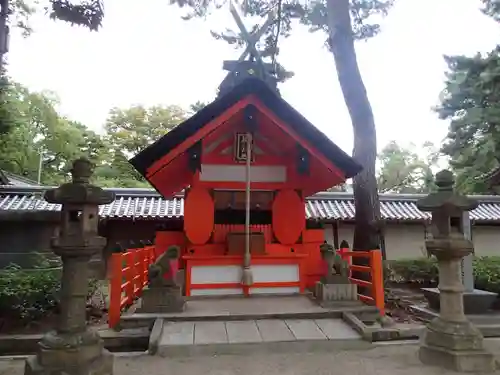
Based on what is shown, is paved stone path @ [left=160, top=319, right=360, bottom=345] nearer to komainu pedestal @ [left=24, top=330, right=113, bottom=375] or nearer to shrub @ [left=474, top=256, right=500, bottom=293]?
komainu pedestal @ [left=24, top=330, right=113, bottom=375]

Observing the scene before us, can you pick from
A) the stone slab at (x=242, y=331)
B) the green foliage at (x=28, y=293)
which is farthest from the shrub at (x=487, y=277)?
the green foliage at (x=28, y=293)

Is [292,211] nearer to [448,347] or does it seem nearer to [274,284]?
[274,284]

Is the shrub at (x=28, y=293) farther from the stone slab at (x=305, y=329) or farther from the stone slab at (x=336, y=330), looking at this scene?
the stone slab at (x=336, y=330)

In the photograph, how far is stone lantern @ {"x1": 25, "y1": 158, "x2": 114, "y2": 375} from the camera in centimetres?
373

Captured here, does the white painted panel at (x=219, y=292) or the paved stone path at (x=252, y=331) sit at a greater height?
the white painted panel at (x=219, y=292)

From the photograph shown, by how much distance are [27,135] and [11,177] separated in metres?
2.18

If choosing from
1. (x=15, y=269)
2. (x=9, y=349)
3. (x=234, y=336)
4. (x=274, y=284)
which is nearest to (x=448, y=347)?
(x=234, y=336)

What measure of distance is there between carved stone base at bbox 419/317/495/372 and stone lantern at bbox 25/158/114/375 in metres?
3.50

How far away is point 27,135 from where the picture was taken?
727 inches

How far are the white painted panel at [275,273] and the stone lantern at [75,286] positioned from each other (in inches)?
149

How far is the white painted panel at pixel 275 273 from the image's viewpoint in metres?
7.43

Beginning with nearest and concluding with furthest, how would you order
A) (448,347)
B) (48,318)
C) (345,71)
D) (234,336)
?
(448,347) < (234,336) < (48,318) < (345,71)

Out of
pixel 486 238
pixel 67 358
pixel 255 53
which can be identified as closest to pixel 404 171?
pixel 486 238

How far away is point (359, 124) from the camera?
26.4 feet
